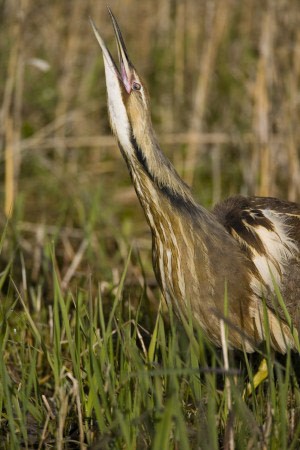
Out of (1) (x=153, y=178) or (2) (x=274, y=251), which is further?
(2) (x=274, y=251)

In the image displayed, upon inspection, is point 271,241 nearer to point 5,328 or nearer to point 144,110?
point 144,110

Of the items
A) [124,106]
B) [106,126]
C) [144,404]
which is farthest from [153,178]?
[106,126]

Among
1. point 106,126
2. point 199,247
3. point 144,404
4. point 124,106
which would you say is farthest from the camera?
point 106,126

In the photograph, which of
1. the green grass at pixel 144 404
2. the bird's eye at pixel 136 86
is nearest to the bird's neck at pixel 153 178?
the bird's eye at pixel 136 86

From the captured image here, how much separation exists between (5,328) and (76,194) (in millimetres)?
1851

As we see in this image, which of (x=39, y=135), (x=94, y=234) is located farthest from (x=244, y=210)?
(x=39, y=135)

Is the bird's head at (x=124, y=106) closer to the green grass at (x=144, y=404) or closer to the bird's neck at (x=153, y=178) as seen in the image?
the bird's neck at (x=153, y=178)

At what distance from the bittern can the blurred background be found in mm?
818

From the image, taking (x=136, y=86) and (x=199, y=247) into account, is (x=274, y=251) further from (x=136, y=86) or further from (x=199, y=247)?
(x=136, y=86)

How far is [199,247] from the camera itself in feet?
8.16

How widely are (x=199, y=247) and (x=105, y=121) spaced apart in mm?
2778

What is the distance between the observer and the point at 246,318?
248 centimetres

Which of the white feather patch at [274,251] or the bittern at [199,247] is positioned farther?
the white feather patch at [274,251]

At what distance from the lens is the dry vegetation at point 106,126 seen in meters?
3.75
